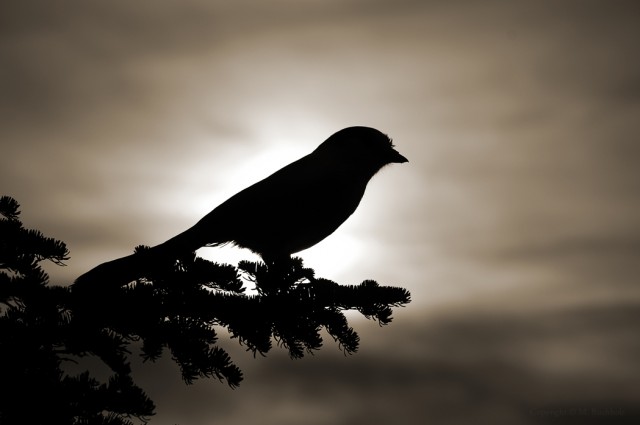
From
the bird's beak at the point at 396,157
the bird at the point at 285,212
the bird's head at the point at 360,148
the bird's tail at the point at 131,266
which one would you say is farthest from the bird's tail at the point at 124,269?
the bird's beak at the point at 396,157

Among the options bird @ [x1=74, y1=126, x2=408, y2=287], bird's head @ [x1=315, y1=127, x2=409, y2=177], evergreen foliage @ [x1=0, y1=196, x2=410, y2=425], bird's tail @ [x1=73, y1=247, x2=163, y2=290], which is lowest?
evergreen foliage @ [x1=0, y1=196, x2=410, y2=425]

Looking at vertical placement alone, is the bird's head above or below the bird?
above

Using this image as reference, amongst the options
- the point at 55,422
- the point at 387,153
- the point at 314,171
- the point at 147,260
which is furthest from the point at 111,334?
the point at 387,153

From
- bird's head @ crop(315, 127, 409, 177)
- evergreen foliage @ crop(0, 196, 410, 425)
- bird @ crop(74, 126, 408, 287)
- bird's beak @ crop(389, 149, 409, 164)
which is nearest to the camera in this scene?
evergreen foliage @ crop(0, 196, 410, 425)

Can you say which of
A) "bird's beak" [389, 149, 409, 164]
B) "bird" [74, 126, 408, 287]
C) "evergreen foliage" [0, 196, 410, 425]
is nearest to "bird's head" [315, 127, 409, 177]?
"bird's beak" [389, 149, 409, 164]

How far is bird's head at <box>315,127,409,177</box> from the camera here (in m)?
6.63

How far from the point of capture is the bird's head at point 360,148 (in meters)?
6.63

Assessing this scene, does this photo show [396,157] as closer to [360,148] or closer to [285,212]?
[360,148]

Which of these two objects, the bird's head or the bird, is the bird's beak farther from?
the bird

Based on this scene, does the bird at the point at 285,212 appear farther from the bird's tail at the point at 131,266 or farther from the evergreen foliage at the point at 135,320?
the evergreen foliage at the point at 135,320

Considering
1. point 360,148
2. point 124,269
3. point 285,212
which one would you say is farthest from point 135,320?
point 360,148

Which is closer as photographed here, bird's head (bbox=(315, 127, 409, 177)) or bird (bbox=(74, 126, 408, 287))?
bird (bbox=(74, 126, 408, 287))

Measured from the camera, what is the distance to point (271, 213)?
6.12 m

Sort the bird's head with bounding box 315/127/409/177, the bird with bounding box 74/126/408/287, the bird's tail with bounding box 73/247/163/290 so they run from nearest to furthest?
the bird's tail with bounding box 73/247/163/290
the bird with bounding box 74/126/408/287
the bird's head with bounding box 315/127/409/177
